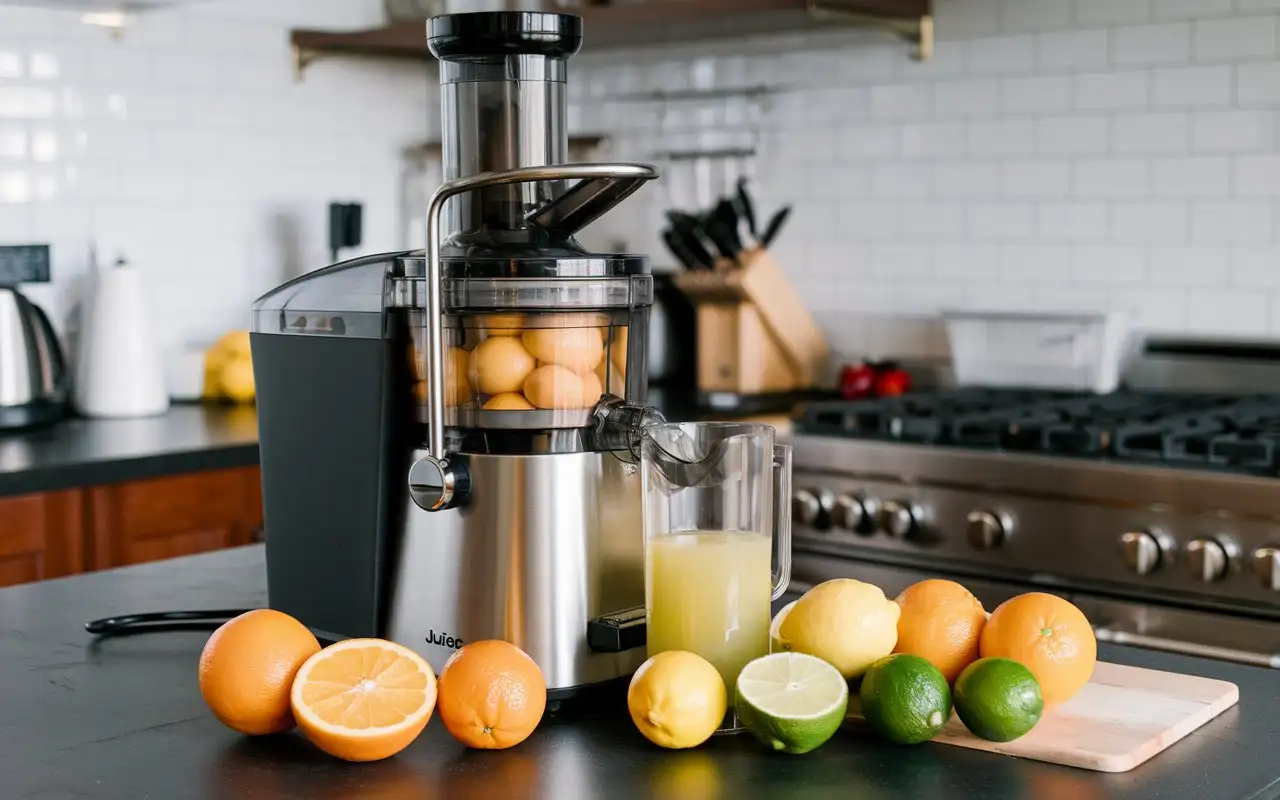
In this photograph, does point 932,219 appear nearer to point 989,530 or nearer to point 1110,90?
point 1110,90

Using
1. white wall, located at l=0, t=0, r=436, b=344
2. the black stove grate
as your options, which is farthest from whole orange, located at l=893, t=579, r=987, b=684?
white wall, located at l=0, t=0, r=436, b=344

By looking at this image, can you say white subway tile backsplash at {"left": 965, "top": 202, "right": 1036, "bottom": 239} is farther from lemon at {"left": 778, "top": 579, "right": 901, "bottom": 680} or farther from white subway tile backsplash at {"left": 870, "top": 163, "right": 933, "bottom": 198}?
lemon at {"left": 778, "top": 579, "right": 901, "bottom": 680}

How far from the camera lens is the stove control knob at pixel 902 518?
2.56 m

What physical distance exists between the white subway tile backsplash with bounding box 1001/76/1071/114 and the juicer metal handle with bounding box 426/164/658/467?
2.13 meters

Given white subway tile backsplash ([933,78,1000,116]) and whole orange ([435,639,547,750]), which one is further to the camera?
white subway tile backsplash ([933,78,1000,116])

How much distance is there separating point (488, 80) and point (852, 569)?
158cm

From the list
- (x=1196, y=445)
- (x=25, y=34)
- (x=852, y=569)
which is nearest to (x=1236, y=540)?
(x=1196, y=445)

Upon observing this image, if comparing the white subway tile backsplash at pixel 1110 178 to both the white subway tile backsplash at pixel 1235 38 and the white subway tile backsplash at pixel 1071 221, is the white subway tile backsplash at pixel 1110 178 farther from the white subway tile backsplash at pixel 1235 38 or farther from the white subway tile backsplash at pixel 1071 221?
the white subway tile backsplash at pixel 1235 38

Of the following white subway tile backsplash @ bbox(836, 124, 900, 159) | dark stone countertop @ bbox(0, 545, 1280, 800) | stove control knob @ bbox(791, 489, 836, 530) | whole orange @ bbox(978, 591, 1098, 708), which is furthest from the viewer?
white subway tile backsplash @ bbox(836, 124, 900, 159)

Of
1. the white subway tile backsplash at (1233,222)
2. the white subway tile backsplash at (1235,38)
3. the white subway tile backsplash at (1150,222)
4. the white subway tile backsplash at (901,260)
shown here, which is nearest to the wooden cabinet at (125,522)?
the white subway tile backsplash at (901,260)

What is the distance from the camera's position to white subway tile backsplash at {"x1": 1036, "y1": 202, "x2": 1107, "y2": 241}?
10.1 feet

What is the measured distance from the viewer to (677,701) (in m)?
1.08

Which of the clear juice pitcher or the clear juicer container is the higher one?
the clear juicer container

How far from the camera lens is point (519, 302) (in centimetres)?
118
